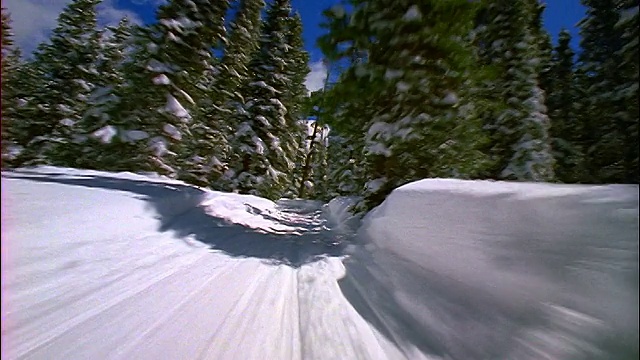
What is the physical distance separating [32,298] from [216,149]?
16.9m

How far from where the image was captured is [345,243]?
5969 mm

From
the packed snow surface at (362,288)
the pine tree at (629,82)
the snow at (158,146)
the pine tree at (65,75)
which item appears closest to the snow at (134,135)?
the snow at (158,146)

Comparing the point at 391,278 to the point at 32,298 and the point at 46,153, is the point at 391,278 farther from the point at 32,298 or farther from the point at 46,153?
the point at 46,153

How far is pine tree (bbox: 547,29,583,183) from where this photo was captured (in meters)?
17.0

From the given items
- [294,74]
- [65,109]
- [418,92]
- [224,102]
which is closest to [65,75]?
[65,109]

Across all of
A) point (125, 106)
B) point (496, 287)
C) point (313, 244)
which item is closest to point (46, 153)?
point (125, 106)

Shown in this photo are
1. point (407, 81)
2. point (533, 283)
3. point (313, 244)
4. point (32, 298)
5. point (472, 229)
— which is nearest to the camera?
point (533, 283)

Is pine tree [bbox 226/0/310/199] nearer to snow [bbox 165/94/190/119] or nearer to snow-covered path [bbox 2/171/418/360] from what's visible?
snow [bbox 165/94/190/119]

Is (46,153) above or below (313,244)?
above

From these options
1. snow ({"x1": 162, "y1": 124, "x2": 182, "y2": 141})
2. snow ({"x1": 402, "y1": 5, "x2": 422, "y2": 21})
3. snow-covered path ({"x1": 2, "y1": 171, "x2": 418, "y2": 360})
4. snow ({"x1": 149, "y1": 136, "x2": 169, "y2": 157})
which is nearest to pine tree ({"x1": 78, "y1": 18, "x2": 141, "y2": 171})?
snow ({"x1": 149, "y1": 136, "x2": 169, "y2": 157})

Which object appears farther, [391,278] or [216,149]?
[216,149]

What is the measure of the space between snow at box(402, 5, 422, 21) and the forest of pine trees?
54 mm

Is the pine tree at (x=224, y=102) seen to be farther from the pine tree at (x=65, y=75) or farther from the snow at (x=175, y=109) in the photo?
the pine tree at (x=65, y=75)

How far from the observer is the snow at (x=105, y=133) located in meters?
11.8
